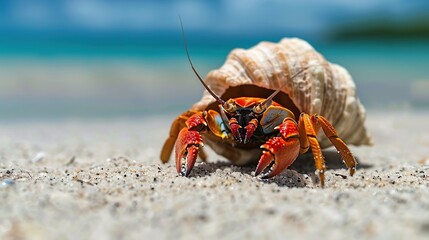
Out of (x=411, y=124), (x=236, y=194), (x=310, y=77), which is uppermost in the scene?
(x=310, y=77)

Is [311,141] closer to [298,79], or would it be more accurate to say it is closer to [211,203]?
[298,79]

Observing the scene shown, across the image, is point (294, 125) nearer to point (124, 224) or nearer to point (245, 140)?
point (245, 140)

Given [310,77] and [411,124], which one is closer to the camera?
[310,77]

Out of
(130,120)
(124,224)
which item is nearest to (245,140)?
(124,224)

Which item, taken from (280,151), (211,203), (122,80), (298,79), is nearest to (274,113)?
(280,151)

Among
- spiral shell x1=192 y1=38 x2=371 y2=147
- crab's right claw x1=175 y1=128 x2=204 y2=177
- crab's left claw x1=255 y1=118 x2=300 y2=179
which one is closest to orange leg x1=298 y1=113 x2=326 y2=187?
crab's left claw x1=255 y1=118 x2=300 y2=179

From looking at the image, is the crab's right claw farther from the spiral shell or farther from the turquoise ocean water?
the turquoise ocean water

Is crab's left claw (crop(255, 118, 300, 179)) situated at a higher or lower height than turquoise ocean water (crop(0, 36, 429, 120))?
higher

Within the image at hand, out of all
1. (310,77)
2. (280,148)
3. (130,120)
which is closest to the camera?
(280,148)
